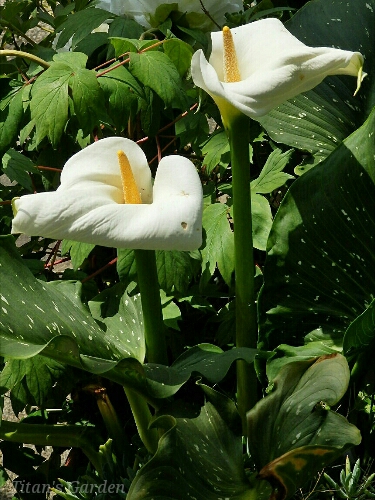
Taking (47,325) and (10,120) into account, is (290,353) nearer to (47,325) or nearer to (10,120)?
(47,325)

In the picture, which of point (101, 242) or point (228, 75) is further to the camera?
point (228, 75)

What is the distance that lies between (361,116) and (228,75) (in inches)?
11.9

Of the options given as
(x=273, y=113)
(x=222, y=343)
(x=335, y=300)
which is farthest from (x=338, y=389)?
(x=273, y=113)

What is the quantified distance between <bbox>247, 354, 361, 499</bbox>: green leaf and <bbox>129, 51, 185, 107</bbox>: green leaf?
35 cm

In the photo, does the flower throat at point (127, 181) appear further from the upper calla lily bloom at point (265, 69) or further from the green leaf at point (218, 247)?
the green leaf at point (218, 247)

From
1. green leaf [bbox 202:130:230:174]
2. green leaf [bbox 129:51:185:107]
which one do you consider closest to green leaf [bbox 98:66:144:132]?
green leaf [bbox 129:51:185:107]

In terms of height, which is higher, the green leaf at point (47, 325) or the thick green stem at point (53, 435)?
the green leaf at point (47, 325)

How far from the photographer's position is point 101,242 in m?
0.55

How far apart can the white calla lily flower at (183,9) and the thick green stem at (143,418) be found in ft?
1.62

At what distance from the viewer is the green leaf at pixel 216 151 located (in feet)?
2.91

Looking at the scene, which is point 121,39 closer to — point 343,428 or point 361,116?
point 361,116

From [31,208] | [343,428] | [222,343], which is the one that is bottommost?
[222,343]

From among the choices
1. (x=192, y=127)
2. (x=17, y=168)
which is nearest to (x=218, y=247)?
(x=192, y=127)

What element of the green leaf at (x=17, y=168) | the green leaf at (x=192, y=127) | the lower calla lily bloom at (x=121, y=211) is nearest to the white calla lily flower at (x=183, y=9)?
the green leaf at (x=192, y=127)
